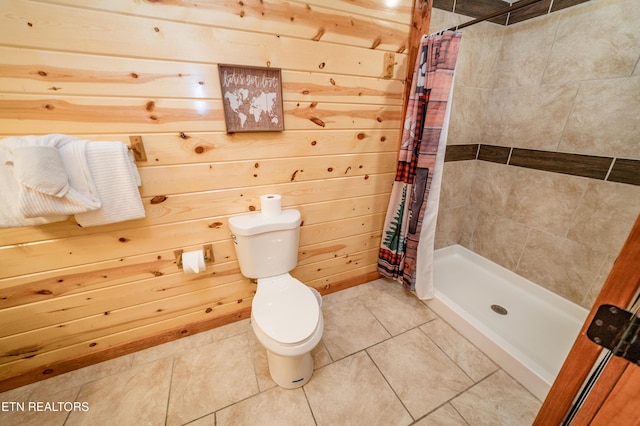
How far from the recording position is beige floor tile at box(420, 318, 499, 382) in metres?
1.32

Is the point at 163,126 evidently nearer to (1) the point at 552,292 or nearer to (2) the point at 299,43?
(2) the point at 299,43

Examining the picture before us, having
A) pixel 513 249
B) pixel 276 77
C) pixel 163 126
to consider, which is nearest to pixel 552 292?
pixel 513 249

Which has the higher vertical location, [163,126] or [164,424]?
[163,126]

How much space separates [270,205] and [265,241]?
202mm

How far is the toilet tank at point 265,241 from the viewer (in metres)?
1.31

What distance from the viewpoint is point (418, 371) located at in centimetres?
133

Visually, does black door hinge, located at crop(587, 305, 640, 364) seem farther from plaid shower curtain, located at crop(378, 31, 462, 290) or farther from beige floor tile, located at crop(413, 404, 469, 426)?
plaid shower curtain, located at crop(378, 31, 462, 290)

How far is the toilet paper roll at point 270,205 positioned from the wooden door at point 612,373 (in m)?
1.20

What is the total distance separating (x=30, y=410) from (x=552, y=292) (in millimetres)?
3070

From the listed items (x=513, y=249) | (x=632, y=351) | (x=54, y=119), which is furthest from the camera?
(x=513, y=249)

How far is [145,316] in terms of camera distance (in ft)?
4.58

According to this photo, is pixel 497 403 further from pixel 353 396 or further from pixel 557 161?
pixel 557 161

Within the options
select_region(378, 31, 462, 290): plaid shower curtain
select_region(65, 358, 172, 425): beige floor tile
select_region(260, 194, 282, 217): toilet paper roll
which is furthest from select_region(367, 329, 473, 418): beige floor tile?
select_region(65, 358, 172, 425): beige floor tile

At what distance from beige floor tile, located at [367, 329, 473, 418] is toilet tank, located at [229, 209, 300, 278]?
2.49 feet
